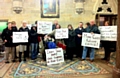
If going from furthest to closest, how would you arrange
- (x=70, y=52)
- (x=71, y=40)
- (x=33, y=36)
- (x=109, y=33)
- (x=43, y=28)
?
1. (x=43, y=28)
2. (x=70, y=52)
3. (x=71, y=40)
4. (x=33, y=36)
5. (x=109, y=33)

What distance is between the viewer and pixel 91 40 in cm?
530

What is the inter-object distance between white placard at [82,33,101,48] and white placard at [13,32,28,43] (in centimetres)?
199

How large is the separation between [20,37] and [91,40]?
2.40m

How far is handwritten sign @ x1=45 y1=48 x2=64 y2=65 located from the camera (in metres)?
4.81

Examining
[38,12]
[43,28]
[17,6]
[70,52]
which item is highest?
[17,6]

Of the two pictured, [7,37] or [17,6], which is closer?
[7,37]

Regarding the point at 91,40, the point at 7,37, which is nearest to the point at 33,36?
the point at 7,37

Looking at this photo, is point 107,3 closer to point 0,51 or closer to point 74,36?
point 74,36

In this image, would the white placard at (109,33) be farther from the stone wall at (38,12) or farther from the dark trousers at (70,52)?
the stone wall at (38,12)

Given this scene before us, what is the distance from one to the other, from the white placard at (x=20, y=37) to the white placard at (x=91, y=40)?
199cm

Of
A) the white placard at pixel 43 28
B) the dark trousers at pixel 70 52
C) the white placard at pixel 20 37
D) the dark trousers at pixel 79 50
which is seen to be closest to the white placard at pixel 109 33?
the dark trousers at pixel 79 50

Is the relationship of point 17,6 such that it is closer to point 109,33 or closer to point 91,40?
point 91,40

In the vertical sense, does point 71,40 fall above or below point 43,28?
below

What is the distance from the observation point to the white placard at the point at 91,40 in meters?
5.24
